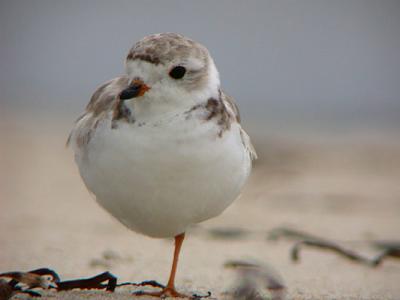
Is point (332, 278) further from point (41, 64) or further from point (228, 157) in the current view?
point (41, 64)

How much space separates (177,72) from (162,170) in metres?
0.44

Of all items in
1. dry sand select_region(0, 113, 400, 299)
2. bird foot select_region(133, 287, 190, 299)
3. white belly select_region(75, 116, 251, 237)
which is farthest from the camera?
dry sand select_region(0, 113, 400, 299)

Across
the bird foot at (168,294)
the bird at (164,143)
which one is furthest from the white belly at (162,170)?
the bird foot at (168,294)

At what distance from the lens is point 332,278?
4.87 meters

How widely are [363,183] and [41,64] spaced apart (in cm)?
1280

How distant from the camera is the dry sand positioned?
4832mm

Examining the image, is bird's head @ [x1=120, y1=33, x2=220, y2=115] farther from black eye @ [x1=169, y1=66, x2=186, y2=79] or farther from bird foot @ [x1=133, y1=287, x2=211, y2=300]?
bird foot @ [x1=133, y1=287, x2=211, y2=300]

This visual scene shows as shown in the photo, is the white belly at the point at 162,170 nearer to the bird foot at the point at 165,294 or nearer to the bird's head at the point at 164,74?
the bird's head at the point at 164,74

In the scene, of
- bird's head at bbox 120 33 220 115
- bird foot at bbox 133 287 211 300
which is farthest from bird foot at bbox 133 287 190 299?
bird's head at bbox 120 33 220 115

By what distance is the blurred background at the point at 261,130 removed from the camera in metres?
5.54

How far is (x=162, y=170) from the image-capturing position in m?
3.82

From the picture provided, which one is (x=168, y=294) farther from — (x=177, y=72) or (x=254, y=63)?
(x=254, y=63)

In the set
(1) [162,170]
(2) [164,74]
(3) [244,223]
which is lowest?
(3) [244,223]

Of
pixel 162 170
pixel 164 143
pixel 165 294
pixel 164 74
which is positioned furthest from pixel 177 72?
pixel 165 294
